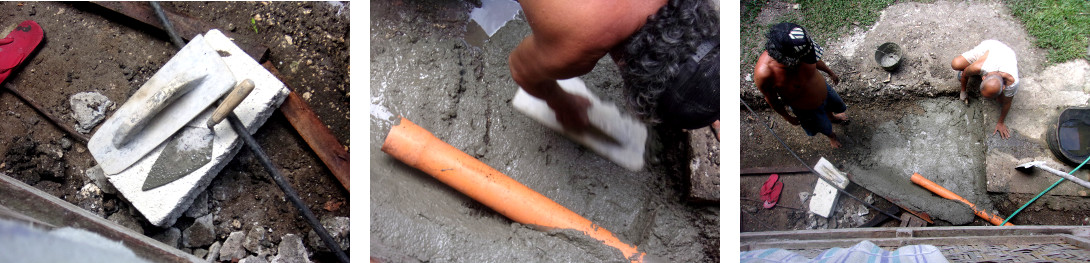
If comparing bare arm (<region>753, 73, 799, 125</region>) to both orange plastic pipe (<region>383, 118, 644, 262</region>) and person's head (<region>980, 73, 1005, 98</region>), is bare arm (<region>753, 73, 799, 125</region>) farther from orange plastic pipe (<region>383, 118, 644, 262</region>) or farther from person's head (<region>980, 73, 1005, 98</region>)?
orange plastic pipe (<region>383, 118, 644, 262</region>)

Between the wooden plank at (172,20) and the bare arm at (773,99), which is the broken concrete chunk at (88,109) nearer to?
the wooden plank at (172,20)

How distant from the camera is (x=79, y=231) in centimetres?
113

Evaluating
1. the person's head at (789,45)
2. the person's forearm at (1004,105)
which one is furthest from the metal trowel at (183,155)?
the person's forearm at (1004,105)

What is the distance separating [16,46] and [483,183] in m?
2.08

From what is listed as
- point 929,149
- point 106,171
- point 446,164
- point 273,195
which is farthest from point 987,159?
point 106,171

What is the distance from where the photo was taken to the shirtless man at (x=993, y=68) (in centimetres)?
214

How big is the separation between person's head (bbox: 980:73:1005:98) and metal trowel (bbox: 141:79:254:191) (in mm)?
3201

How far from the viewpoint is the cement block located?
1751mm

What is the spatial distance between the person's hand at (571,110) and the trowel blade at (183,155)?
1325 mm

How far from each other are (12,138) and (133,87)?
1.61ft

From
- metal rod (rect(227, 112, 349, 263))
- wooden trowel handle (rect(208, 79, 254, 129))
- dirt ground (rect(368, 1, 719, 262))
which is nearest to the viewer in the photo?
dirt ground (rect(368, 1, 719, 262))

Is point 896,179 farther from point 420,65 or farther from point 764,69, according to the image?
point 420,65

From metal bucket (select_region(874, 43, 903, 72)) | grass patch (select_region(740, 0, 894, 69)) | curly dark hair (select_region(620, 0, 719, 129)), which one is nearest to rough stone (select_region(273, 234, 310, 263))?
curly dark hair (select_region(620, 0, 719, 129))

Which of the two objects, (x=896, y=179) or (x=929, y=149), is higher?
(x=929, y=149)
